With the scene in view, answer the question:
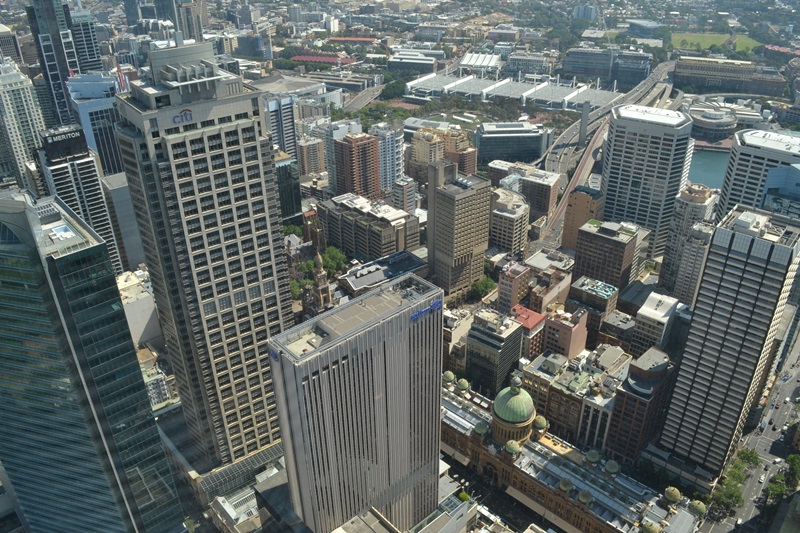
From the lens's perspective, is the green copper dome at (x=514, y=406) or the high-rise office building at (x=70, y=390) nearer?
the high-rise office building at (x=70, y=390)

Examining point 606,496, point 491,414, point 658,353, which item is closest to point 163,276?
point 491,414

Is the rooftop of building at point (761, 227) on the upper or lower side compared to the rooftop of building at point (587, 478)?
upper

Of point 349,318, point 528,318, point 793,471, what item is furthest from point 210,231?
point 793,471

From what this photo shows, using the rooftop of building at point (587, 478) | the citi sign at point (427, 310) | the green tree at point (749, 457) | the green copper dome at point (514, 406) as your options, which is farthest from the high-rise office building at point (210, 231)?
the green tree at point (749, 457)

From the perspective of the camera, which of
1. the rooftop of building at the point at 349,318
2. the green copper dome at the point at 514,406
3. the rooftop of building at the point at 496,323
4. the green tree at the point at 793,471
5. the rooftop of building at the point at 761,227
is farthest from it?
the rooftop of building at the point at 496,323

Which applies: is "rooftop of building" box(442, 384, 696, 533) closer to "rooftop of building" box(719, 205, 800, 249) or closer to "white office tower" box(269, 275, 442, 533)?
"white office tower" box(269, 275, 442, 533)

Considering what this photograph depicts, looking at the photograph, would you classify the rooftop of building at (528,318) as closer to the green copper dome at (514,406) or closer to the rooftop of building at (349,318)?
the green copper dome at (514,406)
